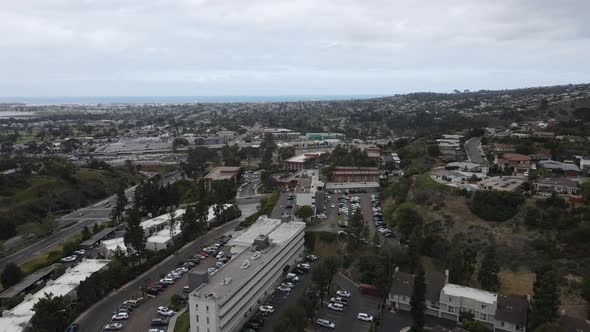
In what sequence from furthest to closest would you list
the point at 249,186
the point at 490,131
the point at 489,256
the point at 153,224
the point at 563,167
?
the point at 490,131 < the point at 249,186 < the point at 563,167 < the point at 153,224 < the point at 489,256

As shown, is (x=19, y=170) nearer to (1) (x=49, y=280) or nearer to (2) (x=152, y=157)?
(2) (x=152, y=157)

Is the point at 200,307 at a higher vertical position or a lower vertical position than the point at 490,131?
lower

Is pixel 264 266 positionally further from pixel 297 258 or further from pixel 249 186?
pixel 249 186

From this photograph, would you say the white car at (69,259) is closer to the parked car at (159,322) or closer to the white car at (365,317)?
the parked car at (159,322)

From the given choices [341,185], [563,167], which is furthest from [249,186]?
[563,167]

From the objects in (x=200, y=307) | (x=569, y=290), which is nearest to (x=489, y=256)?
(x=569, y=290)

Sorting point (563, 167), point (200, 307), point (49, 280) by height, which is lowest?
point (49, 280)

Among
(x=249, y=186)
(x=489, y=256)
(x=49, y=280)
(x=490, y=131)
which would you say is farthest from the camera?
(x=490, y=131)

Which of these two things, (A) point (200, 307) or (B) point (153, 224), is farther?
(B) point (153, 224)
